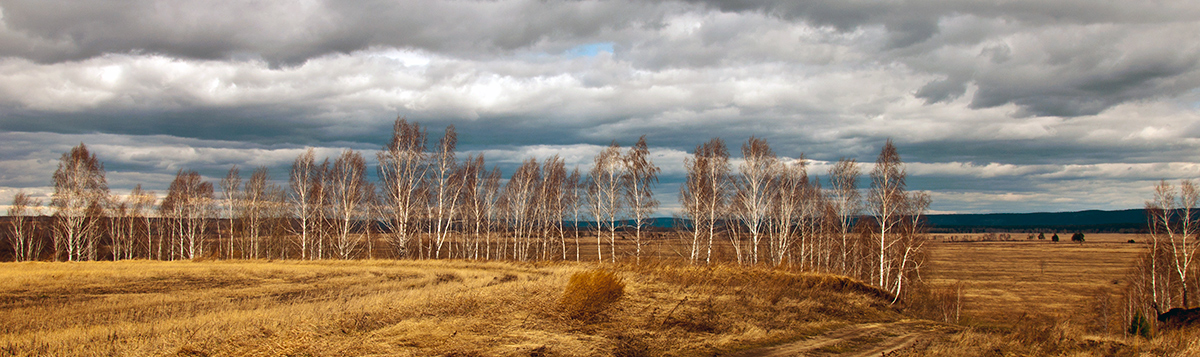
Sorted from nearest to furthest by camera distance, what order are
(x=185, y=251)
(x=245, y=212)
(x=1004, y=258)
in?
1. (x=245, y=212)
2. (x=185, y=251)
3. (x=1004, y=258)

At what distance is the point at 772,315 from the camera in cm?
1528

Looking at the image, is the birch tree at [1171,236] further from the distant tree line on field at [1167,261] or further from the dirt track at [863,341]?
the dirt track at [863,341]

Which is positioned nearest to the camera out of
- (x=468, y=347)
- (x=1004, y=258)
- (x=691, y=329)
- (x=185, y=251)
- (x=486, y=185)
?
(x=468, y=347)

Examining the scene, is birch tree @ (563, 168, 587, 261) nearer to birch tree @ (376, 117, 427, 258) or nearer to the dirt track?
birch tree @ (376, 117, 427, 258)

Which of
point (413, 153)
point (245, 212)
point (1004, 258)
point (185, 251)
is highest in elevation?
point (413, 153)

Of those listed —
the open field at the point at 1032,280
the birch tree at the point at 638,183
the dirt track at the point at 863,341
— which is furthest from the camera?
the open field at the point at 1032,280

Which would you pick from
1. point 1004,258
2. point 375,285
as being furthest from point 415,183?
point 1004,258

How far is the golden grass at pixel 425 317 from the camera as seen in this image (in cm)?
1017

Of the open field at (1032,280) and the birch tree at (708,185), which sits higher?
the birch tree at (708,185)

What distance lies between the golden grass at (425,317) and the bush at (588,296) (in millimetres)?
273

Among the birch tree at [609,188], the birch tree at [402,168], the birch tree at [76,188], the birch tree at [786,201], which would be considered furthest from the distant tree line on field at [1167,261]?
the birch tree at [76,188]

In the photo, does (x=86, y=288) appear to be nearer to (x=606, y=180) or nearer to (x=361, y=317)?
(x=361, y=317)

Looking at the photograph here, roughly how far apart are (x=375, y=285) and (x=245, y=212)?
55.6m

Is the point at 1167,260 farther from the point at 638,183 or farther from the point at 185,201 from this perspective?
the point at 185,201
